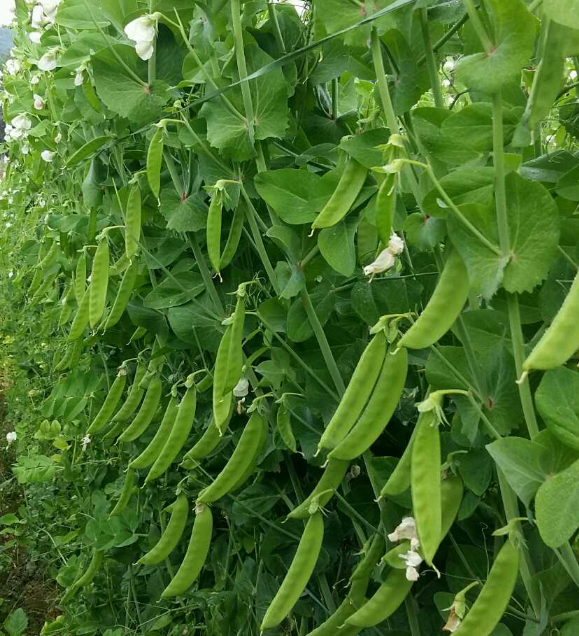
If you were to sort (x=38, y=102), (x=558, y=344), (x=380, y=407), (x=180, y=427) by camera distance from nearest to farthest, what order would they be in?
(x=558, y=344) < (x=380, y=407) < (x=180, y=427) < (x=38, y=102)

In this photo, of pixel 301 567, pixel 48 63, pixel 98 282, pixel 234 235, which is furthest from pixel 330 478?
pixel 48 63

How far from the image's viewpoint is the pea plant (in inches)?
35.6

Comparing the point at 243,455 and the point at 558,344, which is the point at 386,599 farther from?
the point at 558,344

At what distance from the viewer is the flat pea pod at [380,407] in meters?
0.98

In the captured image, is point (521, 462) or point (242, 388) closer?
point (521, 462)

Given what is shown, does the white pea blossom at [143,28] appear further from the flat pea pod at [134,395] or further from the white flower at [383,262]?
the flat pea pod at [134,395]

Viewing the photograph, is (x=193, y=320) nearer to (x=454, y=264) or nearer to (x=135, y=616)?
(x=454, y=264)

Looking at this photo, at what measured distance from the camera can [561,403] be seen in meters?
0.87

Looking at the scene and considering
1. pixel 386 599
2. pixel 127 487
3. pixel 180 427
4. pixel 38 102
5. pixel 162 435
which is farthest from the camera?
pixel 38 102

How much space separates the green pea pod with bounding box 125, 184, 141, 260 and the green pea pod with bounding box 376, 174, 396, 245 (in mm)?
875

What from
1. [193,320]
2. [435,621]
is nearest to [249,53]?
[193,320]

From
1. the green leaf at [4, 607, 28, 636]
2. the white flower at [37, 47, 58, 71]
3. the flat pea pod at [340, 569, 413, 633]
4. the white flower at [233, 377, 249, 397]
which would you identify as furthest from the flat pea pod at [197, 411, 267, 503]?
the green leaf at [4, 607, 28, 636]

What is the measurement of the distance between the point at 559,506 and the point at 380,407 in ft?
0.86

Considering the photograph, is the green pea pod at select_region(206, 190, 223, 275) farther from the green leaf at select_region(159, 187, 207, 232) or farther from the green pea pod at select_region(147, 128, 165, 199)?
the green leaf at select_region(159, 187, 207, 232)
